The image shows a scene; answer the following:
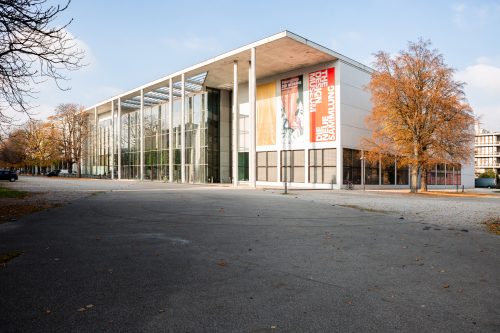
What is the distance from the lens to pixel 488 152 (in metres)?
114

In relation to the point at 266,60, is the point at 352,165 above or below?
below

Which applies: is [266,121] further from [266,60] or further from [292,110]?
[266,60]

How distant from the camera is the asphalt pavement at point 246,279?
3941 millimetres

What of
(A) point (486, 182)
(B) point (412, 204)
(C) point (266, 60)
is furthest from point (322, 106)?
(A) point (486, 182)

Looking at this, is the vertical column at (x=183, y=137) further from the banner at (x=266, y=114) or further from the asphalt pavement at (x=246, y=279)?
the asphalt pavement at (x=246, y=279)

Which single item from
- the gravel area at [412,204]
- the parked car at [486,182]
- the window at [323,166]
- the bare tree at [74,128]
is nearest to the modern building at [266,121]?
the window at [323,166]

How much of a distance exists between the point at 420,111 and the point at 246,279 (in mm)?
30171

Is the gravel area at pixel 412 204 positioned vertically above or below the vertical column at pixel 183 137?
below

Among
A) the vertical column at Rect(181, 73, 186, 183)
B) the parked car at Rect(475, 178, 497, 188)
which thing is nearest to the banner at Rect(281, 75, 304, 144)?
the vertical column at Rect(181, 73, 186, 183)

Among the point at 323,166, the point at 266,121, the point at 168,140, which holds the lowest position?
the point at 323,166

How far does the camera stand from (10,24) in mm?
8945

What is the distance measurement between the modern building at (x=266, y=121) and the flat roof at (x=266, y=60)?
0.11 metres

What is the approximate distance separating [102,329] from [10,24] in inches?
340

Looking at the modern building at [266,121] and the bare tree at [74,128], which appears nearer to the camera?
Answer: the modern building at [266,121]
